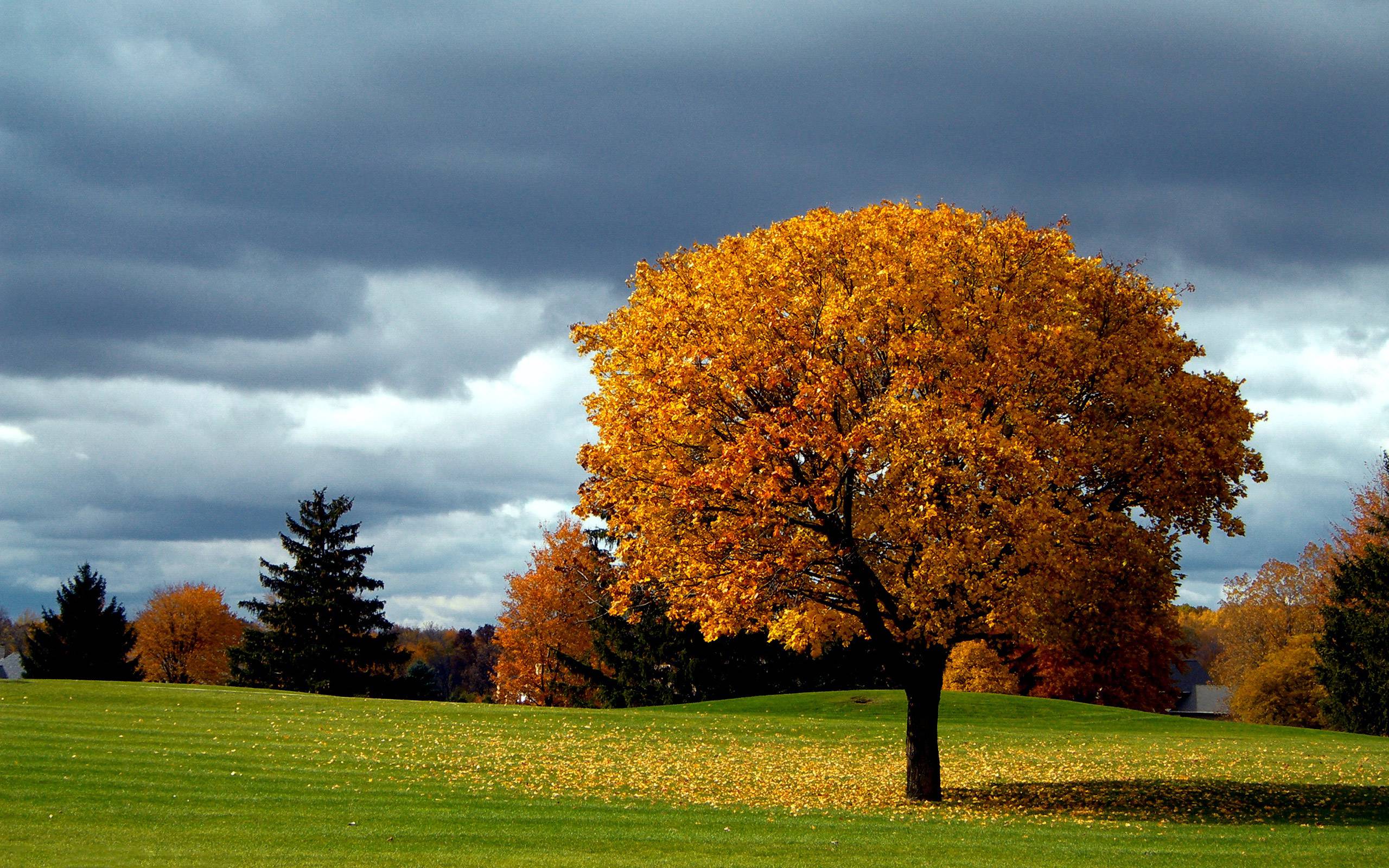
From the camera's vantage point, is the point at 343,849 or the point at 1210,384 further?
the point at 1210,384

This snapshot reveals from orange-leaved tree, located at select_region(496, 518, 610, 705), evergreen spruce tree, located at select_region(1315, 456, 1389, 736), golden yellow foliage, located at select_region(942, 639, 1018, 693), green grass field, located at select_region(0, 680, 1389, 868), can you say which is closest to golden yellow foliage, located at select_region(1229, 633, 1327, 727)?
evergreen spruce tree, located at select_region(1315, 456, 1389, 736)

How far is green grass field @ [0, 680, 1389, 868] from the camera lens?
1638 cm

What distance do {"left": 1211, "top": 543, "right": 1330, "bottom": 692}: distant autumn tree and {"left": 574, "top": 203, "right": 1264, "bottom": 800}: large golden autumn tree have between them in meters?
55.0

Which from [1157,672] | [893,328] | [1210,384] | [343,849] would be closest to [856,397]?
[893,328]

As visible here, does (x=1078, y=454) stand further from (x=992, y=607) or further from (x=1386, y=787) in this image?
(x=1386, y=787)

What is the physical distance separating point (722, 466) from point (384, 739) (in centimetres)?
1732

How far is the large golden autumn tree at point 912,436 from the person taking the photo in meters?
18.1

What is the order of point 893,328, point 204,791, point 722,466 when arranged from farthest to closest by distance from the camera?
point 204,791
point 893,328
point 722,466

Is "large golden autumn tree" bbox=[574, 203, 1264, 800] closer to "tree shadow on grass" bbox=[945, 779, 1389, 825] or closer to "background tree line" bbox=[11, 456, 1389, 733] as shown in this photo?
"tree shadow on grass" bbox=[945, 779, 1389, 825]

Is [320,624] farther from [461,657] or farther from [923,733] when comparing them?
[461,657]

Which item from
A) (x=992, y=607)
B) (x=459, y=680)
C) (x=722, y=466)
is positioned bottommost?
(x=459, y=680)

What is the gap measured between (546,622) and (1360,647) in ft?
158

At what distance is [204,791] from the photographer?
2094 cm

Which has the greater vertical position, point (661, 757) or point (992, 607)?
point (992, 607)
